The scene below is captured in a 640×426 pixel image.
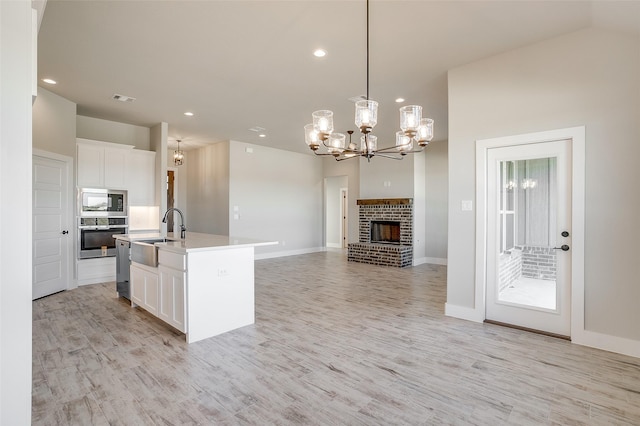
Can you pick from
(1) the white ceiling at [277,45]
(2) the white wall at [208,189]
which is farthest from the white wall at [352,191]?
(1) the white ceiling at [277,45]

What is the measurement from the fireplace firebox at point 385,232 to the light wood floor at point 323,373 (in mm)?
4105

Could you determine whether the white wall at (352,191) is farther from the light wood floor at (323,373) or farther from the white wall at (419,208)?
the light wood floor at (323,373)

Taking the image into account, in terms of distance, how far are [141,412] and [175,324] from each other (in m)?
1.21

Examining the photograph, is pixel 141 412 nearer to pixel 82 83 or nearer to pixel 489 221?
pixel 489 221

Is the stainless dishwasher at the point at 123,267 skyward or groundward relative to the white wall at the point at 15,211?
groundward

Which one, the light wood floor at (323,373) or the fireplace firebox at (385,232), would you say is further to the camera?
the fireplace firebox at (385,232)

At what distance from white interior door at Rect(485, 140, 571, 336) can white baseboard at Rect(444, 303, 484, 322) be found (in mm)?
115

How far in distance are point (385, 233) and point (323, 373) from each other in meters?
6.03

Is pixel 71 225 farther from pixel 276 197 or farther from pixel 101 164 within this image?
pixel 276 197

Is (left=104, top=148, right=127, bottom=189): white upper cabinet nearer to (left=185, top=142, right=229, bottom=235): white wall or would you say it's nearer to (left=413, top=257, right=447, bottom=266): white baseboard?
(left=185, top=142, right=229, bottom=235): white wall

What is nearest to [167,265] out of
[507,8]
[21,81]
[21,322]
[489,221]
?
[21,322]

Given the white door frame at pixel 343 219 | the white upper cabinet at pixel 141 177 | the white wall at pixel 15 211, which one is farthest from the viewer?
the white door frame at pixel 343 219

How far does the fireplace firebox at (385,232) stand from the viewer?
805 cm

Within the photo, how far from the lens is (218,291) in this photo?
10.8 feet
